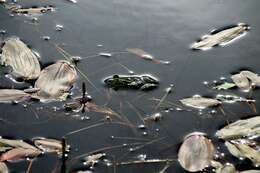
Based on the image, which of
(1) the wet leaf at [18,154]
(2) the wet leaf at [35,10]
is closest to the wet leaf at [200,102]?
(1) the wet leaf at [18,154]

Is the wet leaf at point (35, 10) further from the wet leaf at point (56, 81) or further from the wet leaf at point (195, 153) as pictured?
the wet leaf at point (195, 153)

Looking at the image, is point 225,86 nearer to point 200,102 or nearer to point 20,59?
point 200,102

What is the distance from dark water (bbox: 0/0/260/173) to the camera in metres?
1.02

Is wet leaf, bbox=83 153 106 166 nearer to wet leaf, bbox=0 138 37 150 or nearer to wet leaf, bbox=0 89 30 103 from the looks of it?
wet leaf, bbox=0 138 37 150

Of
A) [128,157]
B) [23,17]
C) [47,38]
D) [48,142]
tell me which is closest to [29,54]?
[47,38]

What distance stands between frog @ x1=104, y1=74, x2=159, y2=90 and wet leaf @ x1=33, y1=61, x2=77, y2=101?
0.33 feet

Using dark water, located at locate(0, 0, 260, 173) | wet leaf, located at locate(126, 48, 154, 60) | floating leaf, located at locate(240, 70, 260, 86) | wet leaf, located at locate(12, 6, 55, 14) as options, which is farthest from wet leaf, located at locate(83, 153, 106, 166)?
wet leaf, located at locate(12, 6, 55, 14)

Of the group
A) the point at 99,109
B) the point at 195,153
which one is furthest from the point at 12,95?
the point at 195,153

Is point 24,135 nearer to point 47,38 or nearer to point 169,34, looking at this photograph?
point 47,38

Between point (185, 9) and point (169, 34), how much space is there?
130 millimetres

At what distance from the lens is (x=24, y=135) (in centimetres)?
102

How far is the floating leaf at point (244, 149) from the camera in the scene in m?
0.98

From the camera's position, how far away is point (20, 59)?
3.96ft

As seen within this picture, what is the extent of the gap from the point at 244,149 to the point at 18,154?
0.51m
